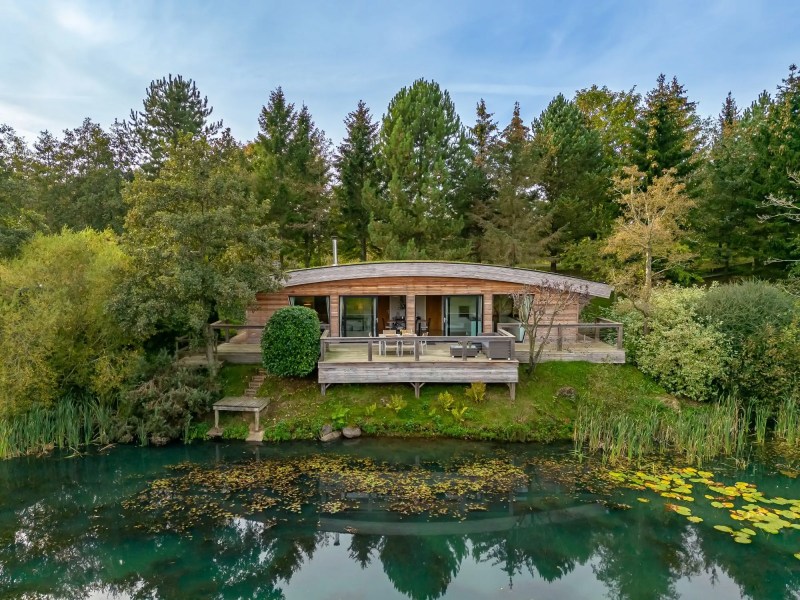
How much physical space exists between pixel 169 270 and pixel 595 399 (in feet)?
41.9

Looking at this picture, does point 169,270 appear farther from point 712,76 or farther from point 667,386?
point 712,76

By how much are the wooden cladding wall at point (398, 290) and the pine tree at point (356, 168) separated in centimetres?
1030

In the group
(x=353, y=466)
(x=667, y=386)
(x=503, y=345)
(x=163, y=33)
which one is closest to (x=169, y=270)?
(x=353, y=466)

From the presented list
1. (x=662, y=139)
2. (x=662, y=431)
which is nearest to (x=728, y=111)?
(x=662, y=139)

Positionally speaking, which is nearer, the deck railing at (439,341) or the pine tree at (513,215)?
the deck railing at (439,341)

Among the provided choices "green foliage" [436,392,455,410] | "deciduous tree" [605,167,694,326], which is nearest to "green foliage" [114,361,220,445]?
"green foliage" [436,392,455,410]

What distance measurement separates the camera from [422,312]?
18438 mm

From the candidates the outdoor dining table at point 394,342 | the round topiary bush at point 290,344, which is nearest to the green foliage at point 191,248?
the round topiary bush at point 290,344

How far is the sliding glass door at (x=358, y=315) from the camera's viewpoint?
1739 cm

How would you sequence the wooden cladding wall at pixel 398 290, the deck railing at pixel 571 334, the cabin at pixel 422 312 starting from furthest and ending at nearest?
the wooden cladding wall at pixel 398 290 < the deck railing at pixel 571 334 < the cabin at pixel 422 312

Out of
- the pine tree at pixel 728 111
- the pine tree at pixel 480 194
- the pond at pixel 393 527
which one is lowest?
the pond at pixel 393 527

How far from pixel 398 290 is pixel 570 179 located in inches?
552

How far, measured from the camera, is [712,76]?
26.0 meters

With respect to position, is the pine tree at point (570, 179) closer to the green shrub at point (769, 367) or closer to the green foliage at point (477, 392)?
the green shrub at point (769, 367)
